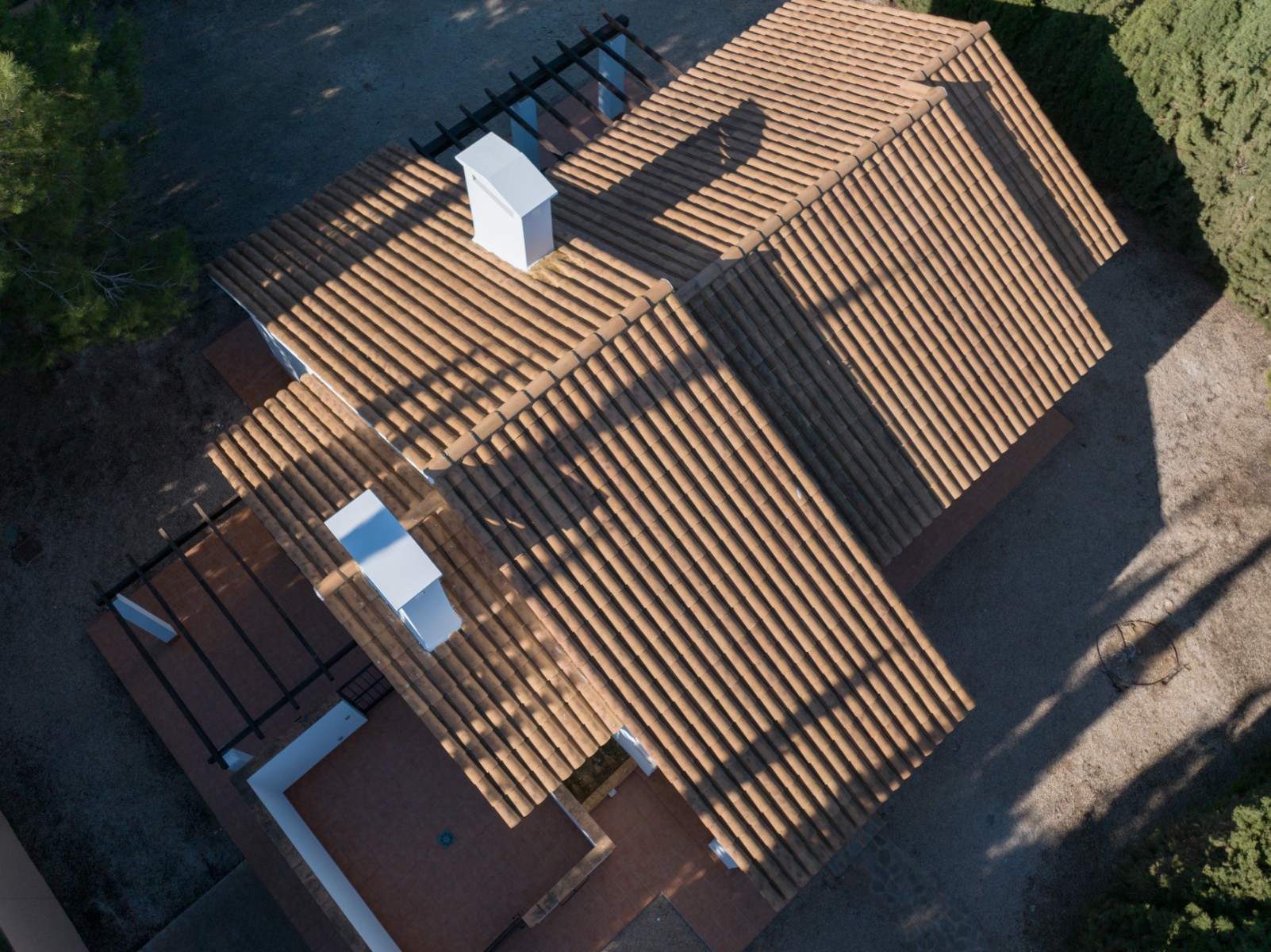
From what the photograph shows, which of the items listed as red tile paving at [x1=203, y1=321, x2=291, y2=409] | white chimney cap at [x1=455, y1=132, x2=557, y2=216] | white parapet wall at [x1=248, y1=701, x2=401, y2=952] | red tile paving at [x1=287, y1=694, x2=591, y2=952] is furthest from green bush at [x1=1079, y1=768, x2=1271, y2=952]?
red tile paving at [x1=203, y1=321, x2=291, y2=409]

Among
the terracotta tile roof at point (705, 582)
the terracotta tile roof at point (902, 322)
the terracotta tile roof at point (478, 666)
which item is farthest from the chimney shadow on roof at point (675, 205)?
the terracotta tile roof at point (478, 666)

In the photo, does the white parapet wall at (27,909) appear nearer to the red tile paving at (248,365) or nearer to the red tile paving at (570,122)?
the red tile paving at (248,365)

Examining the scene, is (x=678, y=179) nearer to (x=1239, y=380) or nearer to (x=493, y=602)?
(x=493, y=602)

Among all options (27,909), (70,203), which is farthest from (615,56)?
(27,909)

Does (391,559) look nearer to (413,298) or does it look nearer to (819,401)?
(413,298)

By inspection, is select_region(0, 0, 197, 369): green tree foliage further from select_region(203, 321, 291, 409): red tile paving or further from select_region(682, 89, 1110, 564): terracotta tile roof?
select_region(682, 89, 1110, 564): terracotta tile roof

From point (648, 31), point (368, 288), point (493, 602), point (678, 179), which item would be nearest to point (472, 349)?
point (368, 288)
